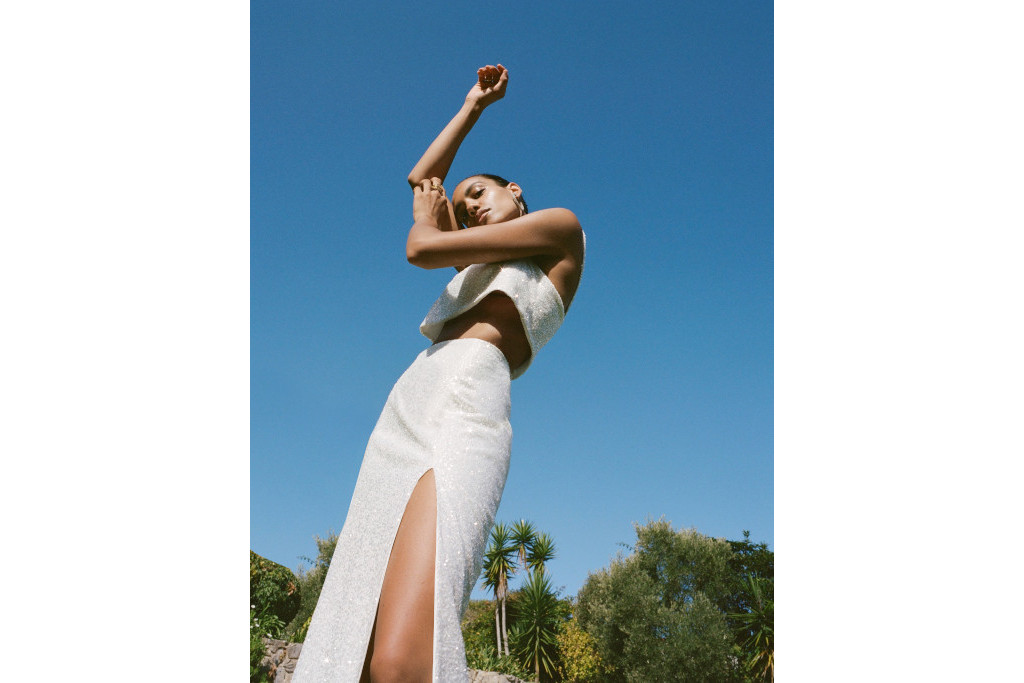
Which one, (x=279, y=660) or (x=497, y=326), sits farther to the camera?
(x=279, y=660)

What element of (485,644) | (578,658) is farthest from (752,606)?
(485,644)

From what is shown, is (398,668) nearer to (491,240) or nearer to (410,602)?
(410,602)

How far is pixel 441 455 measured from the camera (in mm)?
1417

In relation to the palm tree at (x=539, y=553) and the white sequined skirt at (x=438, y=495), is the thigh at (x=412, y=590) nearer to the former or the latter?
the white sequined skirt at (x=438, y=495)

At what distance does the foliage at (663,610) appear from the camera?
19125mm

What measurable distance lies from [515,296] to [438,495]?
0.48 meters

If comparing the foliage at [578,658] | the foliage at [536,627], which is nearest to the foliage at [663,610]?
the foliage at [578,658]

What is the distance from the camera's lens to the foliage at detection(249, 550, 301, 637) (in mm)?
15524

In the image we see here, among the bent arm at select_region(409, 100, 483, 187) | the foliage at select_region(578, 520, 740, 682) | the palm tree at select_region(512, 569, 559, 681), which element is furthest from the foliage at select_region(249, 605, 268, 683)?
the bent arm at select_region(409, 100, 483, 187)

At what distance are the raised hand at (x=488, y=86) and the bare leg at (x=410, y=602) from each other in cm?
111

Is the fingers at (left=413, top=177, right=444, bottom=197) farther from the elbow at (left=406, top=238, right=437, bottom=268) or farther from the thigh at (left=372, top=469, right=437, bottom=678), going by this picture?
the thigh at (left=372, top=469, right=437, bottom=678)

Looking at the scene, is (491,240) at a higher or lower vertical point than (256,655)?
lower
